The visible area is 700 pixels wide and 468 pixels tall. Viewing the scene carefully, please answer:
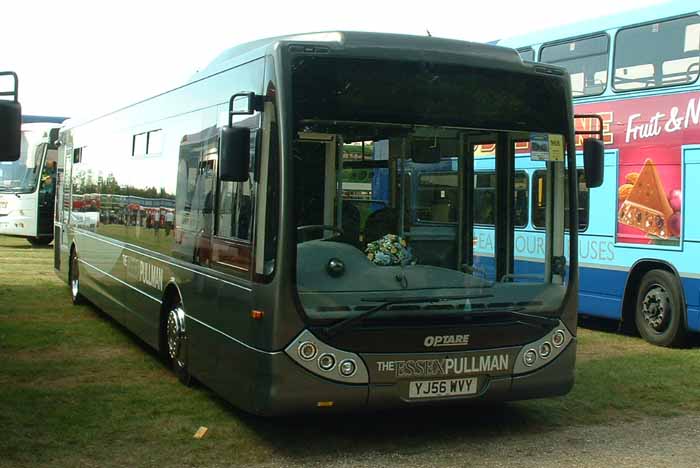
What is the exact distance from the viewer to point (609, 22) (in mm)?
13812

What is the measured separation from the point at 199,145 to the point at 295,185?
90.4 inches

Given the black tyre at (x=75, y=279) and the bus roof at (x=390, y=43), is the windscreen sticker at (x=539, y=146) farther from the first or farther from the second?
the black tyre at (x=75, y=279)

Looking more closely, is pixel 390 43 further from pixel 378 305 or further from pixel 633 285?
pixel 633 285

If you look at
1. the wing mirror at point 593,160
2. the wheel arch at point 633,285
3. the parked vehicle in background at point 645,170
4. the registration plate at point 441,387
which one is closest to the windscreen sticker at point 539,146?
the wing mirror at point 593,160

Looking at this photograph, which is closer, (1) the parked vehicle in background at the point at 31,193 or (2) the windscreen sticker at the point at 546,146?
(2) the windscreen sticker at the point at 546,146

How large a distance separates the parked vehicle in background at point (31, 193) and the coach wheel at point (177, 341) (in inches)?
827

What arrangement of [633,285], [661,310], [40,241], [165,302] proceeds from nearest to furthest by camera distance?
[165,302]
[661,310]
[633,285]
[40,241]

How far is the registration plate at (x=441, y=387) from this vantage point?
23.2ft

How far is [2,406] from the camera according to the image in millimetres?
8383

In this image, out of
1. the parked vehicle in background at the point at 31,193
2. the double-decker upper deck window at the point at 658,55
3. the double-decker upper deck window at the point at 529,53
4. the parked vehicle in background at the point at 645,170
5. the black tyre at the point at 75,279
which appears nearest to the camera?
the parked vehicle in background at the point at 645,170

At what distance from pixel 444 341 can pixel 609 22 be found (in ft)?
26.5

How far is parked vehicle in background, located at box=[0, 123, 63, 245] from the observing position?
97.4 feet

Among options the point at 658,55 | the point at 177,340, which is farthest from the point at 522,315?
the point at 658,55

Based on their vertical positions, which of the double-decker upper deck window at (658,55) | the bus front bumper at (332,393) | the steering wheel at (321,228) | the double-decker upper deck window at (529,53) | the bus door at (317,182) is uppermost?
the double-decker upper deck window at (529,53)
